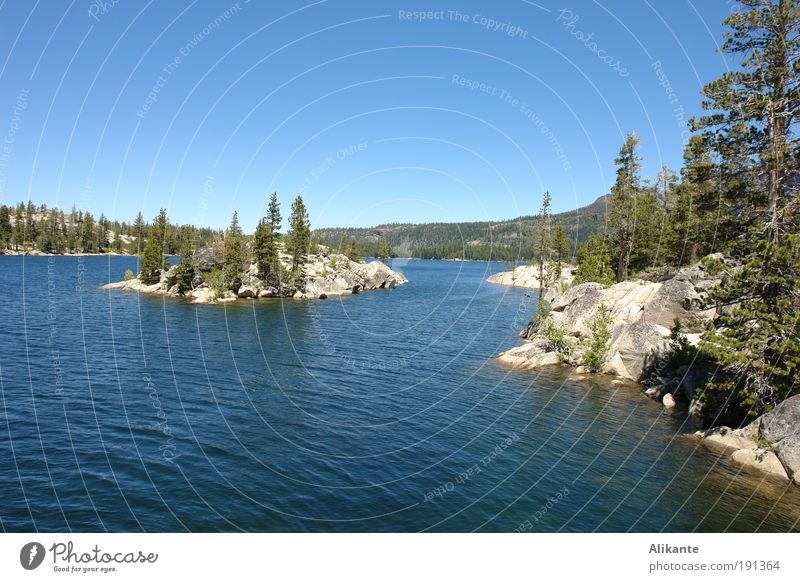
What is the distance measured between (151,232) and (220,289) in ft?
88.1

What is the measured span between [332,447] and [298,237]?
84361 millimetres

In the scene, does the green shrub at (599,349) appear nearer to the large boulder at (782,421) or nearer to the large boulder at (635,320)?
the large boulder at (635,320)

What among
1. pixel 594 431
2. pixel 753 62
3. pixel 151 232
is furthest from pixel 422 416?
pixel 151 232

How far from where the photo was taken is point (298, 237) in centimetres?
10612

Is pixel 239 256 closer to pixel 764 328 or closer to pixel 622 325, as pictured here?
pixel 622 325

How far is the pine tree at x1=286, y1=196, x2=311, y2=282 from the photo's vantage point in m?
107

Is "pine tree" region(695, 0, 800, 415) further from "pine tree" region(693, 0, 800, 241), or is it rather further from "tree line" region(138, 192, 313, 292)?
"tree line" region(138, 192, 313, 292)

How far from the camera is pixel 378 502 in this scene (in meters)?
20.9

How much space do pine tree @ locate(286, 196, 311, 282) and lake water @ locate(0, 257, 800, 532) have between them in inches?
2177

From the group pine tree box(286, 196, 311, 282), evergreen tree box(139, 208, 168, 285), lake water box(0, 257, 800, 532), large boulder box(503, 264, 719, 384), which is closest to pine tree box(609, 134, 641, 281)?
large boulder box(503, 264, 719, 384)

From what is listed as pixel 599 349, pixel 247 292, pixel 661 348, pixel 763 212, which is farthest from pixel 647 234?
pixel 247 292

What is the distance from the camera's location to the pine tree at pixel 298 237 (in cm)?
10669

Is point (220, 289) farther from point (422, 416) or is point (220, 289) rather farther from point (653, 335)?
point (653, 335)

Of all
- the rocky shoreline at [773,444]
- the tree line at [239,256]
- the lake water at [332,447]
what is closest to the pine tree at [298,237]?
the tree line at [239,256]
